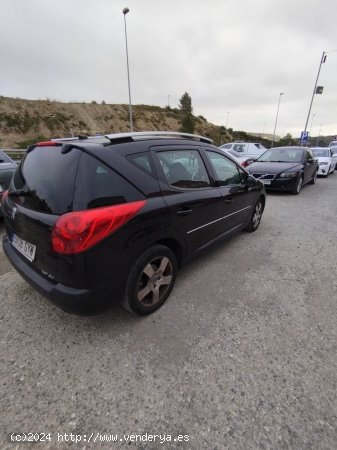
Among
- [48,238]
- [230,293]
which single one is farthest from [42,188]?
[230,293]

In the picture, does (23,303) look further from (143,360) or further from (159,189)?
(159,189)

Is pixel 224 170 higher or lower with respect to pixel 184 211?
higher

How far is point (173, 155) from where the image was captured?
2.68 meters

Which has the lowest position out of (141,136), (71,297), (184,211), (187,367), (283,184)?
(187,367)

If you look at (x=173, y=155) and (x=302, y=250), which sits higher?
(x=173, y=155)

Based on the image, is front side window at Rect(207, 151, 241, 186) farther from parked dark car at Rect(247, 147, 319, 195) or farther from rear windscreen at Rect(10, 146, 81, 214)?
parked dark car at Rect(247, 147, 319, 195)

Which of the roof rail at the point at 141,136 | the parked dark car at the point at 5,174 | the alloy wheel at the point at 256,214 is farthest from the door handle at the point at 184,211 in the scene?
the parked dark car at the point at 5,174

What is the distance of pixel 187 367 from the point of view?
1.94 metres

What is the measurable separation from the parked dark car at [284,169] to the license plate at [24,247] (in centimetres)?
705

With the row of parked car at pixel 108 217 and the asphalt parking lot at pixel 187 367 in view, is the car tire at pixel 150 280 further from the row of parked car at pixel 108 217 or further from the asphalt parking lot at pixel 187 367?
the asphalt parking lot at pixel 187 367

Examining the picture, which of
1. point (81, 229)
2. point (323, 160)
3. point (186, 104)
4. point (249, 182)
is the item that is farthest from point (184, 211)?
point (186, 104)

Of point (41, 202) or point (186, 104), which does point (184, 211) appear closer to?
point (41, 202)

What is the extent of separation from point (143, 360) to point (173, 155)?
6.57 ft

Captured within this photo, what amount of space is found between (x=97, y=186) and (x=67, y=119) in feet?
137
